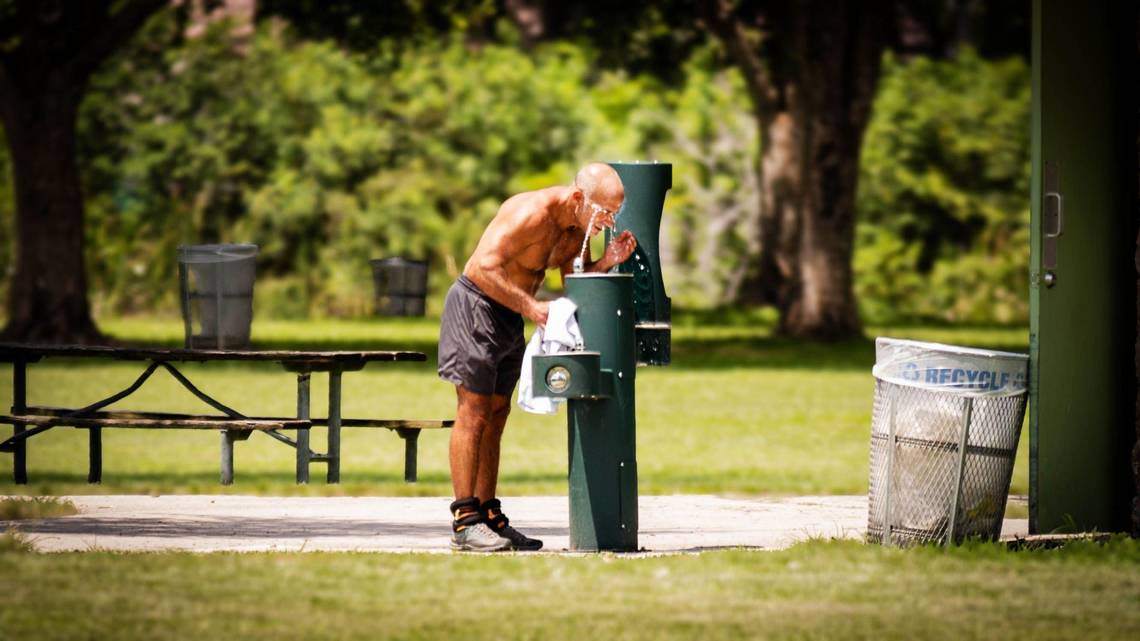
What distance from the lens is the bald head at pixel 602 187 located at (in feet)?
31.5

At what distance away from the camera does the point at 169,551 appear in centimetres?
959

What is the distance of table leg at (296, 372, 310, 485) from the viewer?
11734 mm

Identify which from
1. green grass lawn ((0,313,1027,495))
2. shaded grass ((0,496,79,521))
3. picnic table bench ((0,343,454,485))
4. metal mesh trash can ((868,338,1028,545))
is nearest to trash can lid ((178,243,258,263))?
picnic table bench ((0,343,454,485))

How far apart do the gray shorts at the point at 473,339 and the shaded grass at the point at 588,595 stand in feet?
2.74

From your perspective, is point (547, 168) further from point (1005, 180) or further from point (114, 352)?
point (114, 352)

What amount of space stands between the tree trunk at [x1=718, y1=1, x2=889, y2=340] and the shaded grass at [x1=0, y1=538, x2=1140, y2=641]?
21041mm

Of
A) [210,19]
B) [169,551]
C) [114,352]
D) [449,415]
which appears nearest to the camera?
[169,551]

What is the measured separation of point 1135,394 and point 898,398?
124 cm

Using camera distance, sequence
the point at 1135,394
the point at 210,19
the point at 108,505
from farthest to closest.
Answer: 1. the point at 210,19
2. the point at 108,505
3. the point at 1135,394

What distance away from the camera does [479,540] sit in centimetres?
982

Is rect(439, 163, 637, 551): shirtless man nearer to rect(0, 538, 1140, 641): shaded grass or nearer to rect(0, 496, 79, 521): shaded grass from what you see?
rect(0, 538, 1140, 641): shaded grass

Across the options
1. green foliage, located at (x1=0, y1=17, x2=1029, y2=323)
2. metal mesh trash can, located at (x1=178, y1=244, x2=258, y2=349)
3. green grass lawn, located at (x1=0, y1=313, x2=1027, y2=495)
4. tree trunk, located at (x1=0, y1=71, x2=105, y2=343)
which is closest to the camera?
metal mesh trash can, located at (x1=178, y1=244, x2=258, y2=349)

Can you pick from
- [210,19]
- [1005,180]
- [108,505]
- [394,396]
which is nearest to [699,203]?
[1005,180]

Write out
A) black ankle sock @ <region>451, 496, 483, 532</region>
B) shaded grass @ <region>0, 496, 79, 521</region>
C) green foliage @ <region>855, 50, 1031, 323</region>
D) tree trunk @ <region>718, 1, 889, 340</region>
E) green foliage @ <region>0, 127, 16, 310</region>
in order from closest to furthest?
black ankle sock @ <region>451, 496, 483, 532</region>
shaded grass @ <region>0, 496, 79, 521</region>
tree trunk @ <region>718, 1, 889, 340</region>
green foliage @ <region>0, 127, 16, 310</region>
green foliage @ <region>855, 50, 1031, 323</region>
